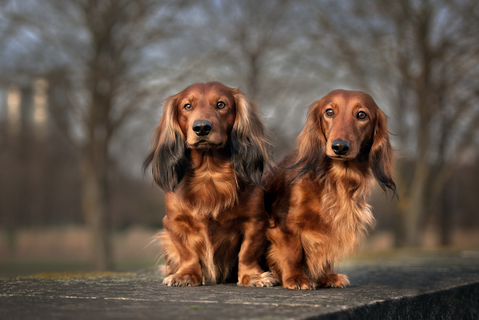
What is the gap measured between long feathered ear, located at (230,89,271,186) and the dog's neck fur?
75 millimetres

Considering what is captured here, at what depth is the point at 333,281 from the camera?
3.23 m

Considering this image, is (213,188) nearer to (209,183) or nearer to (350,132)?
(209,183)

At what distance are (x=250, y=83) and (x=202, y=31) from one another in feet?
6.49

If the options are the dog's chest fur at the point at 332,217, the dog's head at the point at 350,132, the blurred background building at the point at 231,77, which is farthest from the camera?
the blurred background building at the point at 231,77

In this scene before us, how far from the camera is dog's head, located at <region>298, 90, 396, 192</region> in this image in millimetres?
2961

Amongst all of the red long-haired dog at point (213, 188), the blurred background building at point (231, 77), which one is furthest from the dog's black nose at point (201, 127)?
the blurred background building at point (231, 77)

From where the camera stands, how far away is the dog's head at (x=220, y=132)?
315 cm

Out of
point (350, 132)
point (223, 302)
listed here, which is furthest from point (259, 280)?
point (350, 132)

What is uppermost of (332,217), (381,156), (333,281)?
(381,156)

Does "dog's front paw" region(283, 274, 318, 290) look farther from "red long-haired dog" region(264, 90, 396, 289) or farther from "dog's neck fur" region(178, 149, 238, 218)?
"dog's neck fur" region(178, 149, 238, 218)

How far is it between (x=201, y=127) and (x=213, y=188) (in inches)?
16.2

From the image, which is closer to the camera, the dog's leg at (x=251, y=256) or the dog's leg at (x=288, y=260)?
the dog's leg at (x=288, y=260)

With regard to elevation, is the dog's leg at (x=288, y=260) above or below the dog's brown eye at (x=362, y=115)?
below

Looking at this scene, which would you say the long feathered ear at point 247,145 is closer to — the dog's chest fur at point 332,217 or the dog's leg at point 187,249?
the dog's chest fur at point 332,217
